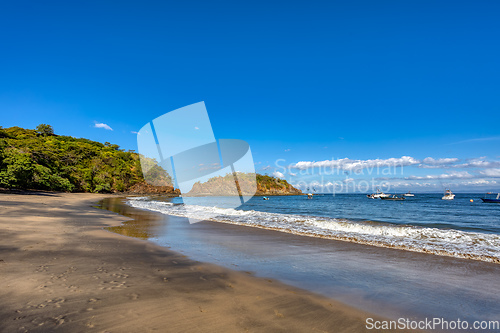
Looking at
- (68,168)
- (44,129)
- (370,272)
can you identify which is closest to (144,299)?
(370,272)

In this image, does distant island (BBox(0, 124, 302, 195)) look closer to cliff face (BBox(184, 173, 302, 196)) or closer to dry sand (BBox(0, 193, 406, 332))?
cliff face (BBox(184, 173, 302, 196))

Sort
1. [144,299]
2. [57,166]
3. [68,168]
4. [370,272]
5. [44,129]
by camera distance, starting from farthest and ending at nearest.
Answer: [44,129] → [68,168] → [57,166] → [370,272] → [144,299]

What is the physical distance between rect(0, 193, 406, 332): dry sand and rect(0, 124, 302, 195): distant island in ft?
110

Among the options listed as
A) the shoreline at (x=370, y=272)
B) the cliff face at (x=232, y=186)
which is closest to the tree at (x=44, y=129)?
the cliff face at (x=232, y=186)

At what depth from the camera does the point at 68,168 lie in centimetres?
5169

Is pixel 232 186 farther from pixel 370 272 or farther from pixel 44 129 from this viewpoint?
pixel 370 272

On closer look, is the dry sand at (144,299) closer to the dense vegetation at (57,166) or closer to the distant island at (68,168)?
the dense vegetation at (57,166)

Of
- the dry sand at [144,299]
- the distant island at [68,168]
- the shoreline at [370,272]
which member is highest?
the distant island at [68,168]

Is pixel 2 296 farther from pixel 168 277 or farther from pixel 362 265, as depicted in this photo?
pixel 362 265

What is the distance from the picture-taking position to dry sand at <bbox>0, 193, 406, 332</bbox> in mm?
2779

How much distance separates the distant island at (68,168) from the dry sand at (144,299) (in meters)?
33.5

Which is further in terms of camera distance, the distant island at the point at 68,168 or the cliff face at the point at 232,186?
the cliff face at the point at 232,186

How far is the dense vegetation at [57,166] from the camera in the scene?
29547mm

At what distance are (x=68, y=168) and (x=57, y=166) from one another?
5404 mm
